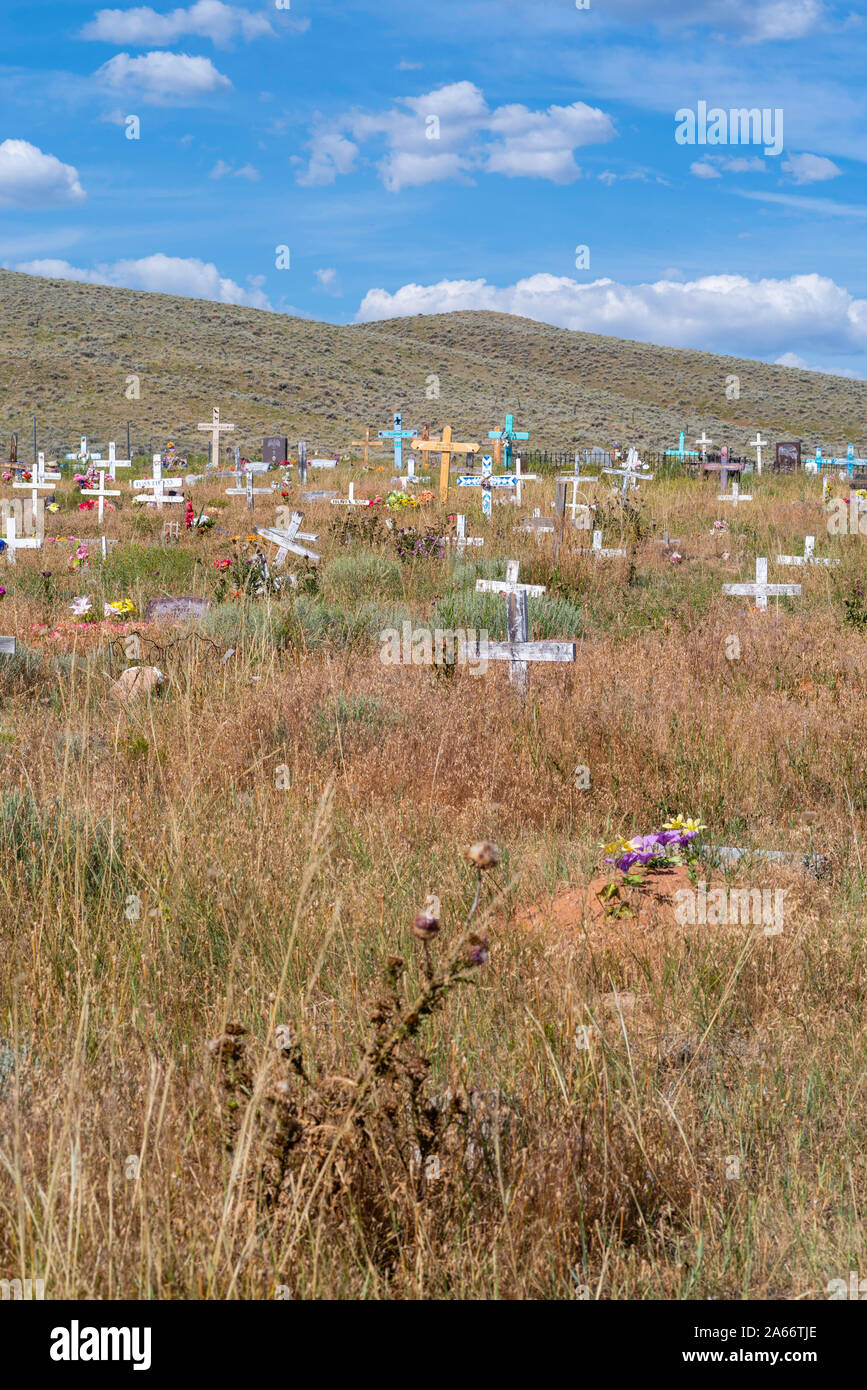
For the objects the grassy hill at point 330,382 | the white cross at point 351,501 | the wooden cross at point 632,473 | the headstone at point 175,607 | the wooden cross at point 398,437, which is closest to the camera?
the headstone at point 175,607

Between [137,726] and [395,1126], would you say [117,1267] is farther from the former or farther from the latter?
[137,726]

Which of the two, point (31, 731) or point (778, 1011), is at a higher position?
point (31, 731)

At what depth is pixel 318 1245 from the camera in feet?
6.05

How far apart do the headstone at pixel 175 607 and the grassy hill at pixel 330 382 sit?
26.3 metres

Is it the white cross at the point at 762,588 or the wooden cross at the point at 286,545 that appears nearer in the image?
the white cross at the point at 762,588

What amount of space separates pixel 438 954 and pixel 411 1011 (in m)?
1.33

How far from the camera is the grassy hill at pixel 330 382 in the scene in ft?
147

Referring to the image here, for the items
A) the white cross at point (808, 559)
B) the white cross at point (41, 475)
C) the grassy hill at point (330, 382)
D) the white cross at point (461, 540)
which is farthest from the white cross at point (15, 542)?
the grassy hill at point (330, 382)

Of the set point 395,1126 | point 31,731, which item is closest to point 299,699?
point 31,731

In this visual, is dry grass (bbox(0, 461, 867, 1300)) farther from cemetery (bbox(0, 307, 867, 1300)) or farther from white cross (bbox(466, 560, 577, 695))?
white cross (bbox(466, 560, 577, 695))

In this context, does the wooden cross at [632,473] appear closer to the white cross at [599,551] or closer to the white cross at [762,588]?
the white cross at [599,551]

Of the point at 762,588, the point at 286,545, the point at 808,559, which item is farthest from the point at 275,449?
the point at 762,588

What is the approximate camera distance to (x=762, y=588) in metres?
10.8
